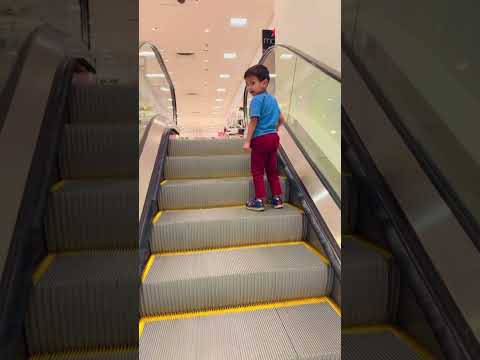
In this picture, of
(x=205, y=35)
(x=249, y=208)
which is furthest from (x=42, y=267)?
(x=205, y=35)

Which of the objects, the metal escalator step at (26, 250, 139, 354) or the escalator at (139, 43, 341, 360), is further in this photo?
the escalator at (139, 43, 341, 360)

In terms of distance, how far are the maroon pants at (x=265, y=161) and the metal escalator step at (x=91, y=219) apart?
4.79ft

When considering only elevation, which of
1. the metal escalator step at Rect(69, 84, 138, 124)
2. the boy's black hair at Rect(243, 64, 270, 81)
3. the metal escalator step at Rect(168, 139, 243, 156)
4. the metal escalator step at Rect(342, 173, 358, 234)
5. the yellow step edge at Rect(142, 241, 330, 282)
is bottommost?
the yellow step edge at Rect(142, 241, 330, 282)

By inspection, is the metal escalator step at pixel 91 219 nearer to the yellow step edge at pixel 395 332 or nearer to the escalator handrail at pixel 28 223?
the escalator handrail at pixel 28 223

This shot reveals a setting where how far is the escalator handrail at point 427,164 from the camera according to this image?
71cm

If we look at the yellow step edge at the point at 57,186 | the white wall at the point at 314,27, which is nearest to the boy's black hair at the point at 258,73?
the white wall at the point at 314,27

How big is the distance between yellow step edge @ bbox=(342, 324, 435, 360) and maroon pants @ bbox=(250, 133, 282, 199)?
193 centimetres

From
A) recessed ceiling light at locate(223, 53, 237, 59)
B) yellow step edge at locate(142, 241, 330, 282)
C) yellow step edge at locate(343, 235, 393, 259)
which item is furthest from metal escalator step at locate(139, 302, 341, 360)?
recessed ceiling light at locate(223, 53, 237, 59)

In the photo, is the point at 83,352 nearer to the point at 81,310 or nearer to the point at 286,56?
the point at 81,310

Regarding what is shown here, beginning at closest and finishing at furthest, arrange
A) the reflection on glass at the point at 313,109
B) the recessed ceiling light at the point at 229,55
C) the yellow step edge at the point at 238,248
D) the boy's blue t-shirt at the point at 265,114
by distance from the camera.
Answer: the yellow step edge at the point at 238,248, the reflection on glass at the point at 313,109, the boy's blue t-shirt at the point at 265,114, the recessed ceiling light at the point at 229,55

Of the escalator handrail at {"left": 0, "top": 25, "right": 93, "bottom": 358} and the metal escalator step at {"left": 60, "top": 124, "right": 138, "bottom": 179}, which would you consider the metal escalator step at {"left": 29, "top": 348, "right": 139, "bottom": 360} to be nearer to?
the escalator handrail at {"left": 0, "top": 25, "right": 93, "bottom": 358}

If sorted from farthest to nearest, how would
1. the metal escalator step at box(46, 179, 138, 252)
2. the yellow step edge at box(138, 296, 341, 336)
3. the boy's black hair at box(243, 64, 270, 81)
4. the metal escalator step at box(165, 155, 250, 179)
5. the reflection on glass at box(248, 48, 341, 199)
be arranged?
the metal escalator step at box(165, 155, 250, 179), the boy's black hair at box(243, 64, 270, 81), the reflection on glass at box(248, 48, 341, 199), the yellow step edge at box(138, 296, 341, 336), the metal escalator step at box(46, 179, 138, 252)

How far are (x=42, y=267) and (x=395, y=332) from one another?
151cm

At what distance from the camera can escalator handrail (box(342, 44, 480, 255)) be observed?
2.34 feet
